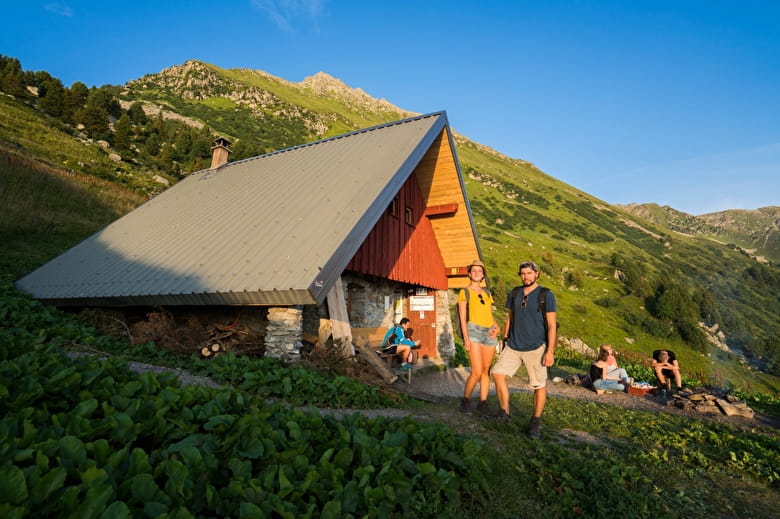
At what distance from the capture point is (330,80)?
558 feet

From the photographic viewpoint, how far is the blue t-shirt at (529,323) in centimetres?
530

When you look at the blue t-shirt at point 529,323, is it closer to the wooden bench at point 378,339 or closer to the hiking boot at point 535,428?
the hiking boot at point 535,428

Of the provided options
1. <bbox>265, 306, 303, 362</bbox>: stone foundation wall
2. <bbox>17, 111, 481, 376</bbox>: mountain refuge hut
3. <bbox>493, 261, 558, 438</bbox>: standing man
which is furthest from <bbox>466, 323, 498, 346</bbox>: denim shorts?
<bbox>265, 306, 303, 362</bbox>: stone foundation wall

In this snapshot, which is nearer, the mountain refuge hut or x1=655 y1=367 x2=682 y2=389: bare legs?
the mountain refuge hut

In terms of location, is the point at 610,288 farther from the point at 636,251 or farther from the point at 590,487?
the point at 590,487

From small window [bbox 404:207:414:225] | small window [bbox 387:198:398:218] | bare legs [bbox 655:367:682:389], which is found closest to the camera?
bare legs [bbox 655:367:682:389]

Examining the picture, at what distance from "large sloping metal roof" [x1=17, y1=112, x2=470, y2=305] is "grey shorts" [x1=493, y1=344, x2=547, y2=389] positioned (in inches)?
115

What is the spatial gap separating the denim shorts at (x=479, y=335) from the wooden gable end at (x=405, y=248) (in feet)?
12.8

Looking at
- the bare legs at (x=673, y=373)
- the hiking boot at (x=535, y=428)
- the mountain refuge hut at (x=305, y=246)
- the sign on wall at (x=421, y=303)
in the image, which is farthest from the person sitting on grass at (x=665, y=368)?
the hiking boot at (x=535, y=428)

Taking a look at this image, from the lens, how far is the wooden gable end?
32.9 feet

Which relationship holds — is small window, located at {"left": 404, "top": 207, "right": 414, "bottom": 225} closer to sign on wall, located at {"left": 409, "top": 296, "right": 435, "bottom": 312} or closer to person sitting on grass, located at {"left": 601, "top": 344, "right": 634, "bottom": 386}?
sign on wall, located at {"left": 409, "top": 296, "right": 435, "bottom": 312}

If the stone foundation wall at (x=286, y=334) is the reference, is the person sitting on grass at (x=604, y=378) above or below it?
below

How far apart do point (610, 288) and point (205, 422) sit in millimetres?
59123

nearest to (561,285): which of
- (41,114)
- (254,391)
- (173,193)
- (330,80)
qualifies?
(173,193)
